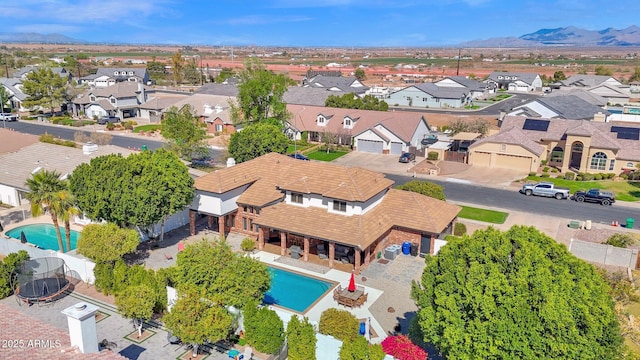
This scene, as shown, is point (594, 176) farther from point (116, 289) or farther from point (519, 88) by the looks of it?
point (519, 88)

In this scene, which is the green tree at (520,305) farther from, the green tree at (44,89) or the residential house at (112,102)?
the green tree at (44,89)

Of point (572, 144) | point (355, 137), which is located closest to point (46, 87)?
point (355, 137)

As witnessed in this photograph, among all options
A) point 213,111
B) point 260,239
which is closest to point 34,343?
point 260,239

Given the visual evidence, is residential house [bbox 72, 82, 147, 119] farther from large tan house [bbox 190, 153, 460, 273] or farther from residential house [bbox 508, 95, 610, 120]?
residential house [bbox 508, 95, 610, 120]

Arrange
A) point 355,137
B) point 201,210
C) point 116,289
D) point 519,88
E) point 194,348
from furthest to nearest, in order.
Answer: point 519,88 → point 355,137 → point 201,210 → point 116,289 → point 194,348

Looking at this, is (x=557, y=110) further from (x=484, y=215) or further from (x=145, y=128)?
(x=145, y=128)

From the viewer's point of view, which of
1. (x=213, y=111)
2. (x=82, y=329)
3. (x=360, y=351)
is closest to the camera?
(x=82, y=329)

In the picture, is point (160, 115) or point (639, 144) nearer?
point (639, 144)
